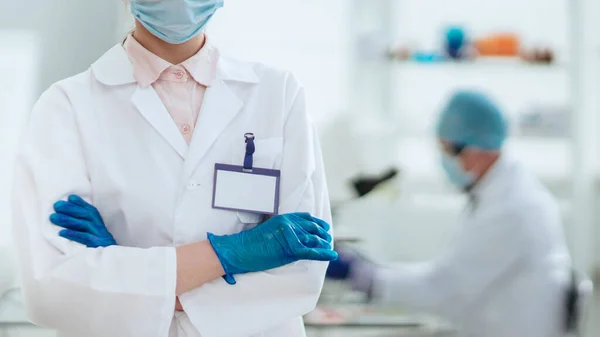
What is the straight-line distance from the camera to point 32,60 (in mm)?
1431

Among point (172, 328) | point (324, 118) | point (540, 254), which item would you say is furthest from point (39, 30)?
point (324, 118)

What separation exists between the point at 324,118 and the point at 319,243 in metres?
2.80

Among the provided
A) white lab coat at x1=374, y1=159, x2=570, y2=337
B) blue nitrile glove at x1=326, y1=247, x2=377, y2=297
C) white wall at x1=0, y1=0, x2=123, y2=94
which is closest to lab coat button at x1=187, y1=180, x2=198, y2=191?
white wall at x1=0, y1=0, x2=123, y2=94

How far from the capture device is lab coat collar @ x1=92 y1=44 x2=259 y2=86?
3.73ft

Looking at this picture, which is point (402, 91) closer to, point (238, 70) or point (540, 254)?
point (540, 254)

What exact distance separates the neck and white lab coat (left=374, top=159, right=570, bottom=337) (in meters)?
1.49

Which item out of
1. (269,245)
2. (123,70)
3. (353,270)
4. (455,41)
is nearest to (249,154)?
(269,245)

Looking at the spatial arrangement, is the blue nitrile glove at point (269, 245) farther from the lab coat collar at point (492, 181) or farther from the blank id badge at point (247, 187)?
the lab coat collar at point (492, 181)

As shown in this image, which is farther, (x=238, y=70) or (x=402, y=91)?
(x=402, y=91)

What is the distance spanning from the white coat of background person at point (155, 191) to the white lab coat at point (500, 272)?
52.6 inches

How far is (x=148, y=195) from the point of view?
1.09m

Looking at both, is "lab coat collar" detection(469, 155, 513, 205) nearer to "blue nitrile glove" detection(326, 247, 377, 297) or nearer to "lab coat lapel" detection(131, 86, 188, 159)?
"blue nitrile glove" detection(326, 247, 377, 297)

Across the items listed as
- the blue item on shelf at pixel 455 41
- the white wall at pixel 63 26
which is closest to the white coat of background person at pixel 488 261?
the white wall at pixel 63 26

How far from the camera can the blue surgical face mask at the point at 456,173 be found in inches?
103
